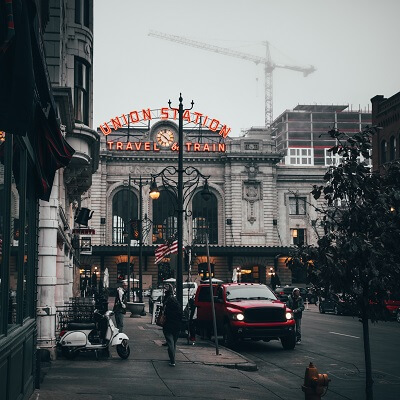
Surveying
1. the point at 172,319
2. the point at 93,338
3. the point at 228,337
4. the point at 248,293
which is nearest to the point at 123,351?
the point at 93,338

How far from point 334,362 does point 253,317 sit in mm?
3558

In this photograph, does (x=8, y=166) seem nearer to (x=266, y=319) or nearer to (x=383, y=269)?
(x=383, y=269)

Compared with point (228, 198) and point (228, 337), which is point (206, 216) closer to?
point (228, 198)

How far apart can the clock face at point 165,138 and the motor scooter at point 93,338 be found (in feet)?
216

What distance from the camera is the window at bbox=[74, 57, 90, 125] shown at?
80.4 ft

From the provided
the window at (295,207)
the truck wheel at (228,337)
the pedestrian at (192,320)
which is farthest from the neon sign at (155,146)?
the truck wheel at (228,337)

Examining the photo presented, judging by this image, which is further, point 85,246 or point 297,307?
point 85,246

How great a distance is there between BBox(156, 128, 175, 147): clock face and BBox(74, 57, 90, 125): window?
56.3 meters

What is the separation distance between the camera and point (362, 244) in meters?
10.3

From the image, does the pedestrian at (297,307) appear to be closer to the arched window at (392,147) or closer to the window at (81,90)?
the window at (81,90)

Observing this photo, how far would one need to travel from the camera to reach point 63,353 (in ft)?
54.4

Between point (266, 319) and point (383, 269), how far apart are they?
1062 centimetres

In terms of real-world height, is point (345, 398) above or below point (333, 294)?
below

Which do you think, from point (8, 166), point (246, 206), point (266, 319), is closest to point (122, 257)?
point (246, 206)
